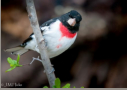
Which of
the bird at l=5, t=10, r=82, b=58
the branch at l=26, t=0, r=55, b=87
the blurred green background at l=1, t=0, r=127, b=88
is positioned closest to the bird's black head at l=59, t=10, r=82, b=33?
the bird at l=5, t=10, r=82, b=58

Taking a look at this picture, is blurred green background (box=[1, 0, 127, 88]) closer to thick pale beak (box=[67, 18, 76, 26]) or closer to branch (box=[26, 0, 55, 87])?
thick pale beak (box=[67, 18, 76, 26])

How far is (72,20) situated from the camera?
1.95 metres

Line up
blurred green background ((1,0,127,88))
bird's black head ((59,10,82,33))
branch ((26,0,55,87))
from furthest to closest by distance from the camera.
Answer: blurred green background ((1,0,127,88))
bird's black head ((59,10,82,33))
branch ((26,0,55,87))

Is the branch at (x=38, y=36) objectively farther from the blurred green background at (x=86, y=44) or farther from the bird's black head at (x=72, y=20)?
the blurred green background at (x=86, y=44)

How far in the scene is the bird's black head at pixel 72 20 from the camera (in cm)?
193

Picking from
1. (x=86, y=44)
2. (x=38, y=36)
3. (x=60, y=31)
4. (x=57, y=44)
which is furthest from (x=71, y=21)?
(x=86, y=44)

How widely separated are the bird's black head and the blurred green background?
120cm

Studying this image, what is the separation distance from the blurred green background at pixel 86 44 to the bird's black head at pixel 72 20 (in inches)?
47.3

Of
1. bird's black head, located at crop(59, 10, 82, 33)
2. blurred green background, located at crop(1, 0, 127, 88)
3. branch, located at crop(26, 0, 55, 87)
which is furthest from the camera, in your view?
blurred green background, located at crop(1, 0, 127, 88)

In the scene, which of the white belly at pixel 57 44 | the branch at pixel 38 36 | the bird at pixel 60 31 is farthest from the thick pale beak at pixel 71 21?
the branch at pixel 38 36

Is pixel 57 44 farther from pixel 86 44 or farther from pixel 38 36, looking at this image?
pixel 86 44

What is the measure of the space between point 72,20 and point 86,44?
1.34 meters

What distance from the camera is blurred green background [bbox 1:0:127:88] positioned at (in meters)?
3.18

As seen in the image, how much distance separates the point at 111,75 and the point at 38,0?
142 centimetres
